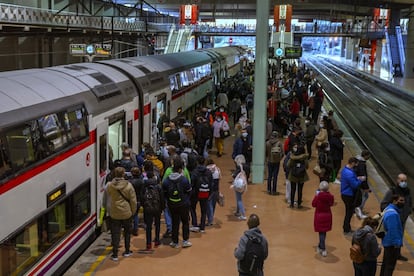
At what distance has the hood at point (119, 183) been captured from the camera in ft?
29.9

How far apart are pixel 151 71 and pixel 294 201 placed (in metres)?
5.70

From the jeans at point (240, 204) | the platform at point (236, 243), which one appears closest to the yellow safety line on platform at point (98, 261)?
the platform at point (236, 243)

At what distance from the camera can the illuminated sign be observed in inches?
305

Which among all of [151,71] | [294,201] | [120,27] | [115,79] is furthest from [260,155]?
[120,27]

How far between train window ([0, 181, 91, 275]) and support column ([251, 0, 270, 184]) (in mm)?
6828

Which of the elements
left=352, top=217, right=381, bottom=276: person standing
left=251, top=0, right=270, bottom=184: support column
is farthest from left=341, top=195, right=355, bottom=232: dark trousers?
left=251, top=0, right=270, bottom=184: support column

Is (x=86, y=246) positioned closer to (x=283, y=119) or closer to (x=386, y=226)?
(x=386, y=226)

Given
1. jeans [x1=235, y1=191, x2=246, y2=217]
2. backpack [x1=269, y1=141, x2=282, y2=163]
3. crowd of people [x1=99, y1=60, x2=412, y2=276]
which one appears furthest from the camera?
backpack [x1=269, y1=141, x2=282, y2=163]

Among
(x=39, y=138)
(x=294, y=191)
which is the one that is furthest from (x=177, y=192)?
(x=294, y=191)

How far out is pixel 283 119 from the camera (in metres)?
21.6

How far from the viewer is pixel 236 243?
1057cm

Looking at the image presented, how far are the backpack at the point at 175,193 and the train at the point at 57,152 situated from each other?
1370mm

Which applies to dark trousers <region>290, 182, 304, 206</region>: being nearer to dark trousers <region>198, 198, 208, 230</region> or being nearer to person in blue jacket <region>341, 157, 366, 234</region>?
person in blue jacket <region>341, 157, 366, 234</region>

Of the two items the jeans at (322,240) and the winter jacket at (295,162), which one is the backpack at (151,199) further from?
the winter jacket at (295,162)
